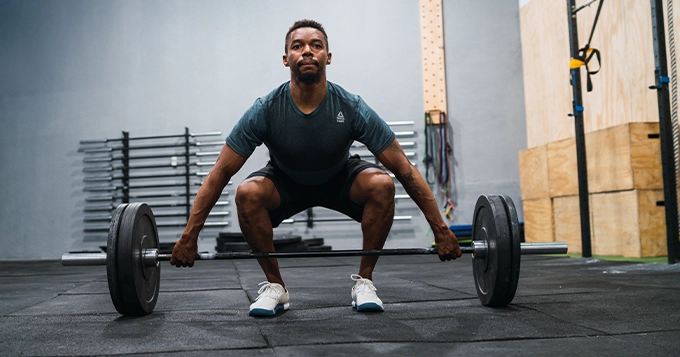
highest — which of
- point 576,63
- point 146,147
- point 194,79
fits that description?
point 194,79

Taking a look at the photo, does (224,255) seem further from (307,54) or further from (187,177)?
(187,177)

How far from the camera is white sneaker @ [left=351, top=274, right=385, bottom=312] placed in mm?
1918

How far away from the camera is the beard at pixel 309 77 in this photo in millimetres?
1994

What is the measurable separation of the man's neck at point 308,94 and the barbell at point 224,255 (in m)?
0.51

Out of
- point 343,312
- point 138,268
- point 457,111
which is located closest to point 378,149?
point 343,312

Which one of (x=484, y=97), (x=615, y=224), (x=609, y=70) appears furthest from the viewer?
(x=484, y=97)

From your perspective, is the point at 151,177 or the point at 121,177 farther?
the point at 151,177

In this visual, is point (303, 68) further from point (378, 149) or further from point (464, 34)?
point (464, 34)

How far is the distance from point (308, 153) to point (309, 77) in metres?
→ 0.26

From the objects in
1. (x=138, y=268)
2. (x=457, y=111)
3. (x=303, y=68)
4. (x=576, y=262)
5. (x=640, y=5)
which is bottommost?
(x=576, y=262)

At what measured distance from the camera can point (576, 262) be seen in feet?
12.9

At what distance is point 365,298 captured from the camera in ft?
6.40

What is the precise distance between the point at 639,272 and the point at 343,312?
6.39 feet

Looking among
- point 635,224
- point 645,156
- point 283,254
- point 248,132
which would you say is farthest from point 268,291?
point 645,156
